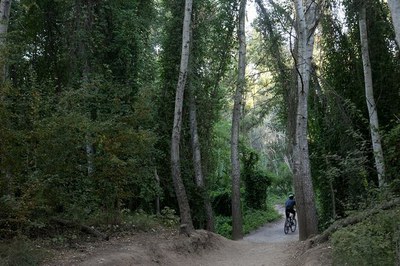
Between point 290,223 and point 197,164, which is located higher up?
point 197,164

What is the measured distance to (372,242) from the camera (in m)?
6.19

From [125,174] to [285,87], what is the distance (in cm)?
957

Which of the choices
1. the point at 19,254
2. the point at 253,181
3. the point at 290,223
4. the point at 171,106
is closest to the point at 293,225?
the point at 290,223

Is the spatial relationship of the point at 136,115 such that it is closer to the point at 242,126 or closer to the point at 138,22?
the point at 138,22

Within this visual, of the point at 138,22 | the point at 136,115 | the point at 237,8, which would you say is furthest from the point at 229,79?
the point at 136,115

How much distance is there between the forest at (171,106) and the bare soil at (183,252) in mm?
785

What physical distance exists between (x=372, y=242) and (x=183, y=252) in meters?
5.99

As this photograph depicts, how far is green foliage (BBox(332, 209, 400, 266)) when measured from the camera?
5957 millimetres

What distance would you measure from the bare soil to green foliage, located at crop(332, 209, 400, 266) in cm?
119

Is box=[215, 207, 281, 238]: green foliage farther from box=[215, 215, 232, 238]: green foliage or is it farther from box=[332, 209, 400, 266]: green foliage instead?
box=[332, 209, 400, 266]: green foliage

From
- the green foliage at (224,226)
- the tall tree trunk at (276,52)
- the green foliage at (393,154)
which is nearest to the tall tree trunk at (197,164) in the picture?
the tall tree trunk at (276,52)

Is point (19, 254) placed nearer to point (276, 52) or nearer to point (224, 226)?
point (276, 52)

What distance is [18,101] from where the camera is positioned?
338 inches

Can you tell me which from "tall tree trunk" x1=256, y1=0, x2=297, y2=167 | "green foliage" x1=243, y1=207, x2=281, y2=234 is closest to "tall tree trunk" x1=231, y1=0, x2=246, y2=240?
"tall tree trunk" x1=256, y1=0, x2=297, y2=167
